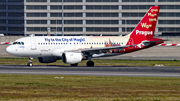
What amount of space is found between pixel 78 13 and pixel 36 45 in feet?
263

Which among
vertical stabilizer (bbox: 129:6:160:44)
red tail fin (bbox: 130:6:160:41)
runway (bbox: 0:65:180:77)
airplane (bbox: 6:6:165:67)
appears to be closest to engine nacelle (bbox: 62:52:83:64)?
airplane (bbox: 6:6:165:67)

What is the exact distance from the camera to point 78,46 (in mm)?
45719

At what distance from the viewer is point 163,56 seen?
70.0 metres

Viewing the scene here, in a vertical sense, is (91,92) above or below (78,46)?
below

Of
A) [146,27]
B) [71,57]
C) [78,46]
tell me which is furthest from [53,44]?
[146,27]

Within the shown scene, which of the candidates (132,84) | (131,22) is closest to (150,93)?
(132,84)

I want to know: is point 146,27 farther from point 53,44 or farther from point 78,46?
point 53,44

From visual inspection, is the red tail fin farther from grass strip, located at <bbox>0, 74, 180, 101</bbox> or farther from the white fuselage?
grass strip, located at <bbox>0, 74, 180, 101</bbox>

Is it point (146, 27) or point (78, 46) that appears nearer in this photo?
point (78, 46)

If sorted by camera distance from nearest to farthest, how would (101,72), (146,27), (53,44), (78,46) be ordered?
(101,72) < (53,44) < (78,46) < (146,27)

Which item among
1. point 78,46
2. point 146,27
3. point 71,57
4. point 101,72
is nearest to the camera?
point 101,72

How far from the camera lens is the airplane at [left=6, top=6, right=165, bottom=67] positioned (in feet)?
142

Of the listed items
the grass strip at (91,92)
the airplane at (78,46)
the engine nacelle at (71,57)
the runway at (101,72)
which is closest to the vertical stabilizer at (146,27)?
the airplane at (78,46)

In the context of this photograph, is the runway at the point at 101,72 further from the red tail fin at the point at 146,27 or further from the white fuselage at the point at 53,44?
the red tail fin at the point at 146,27
